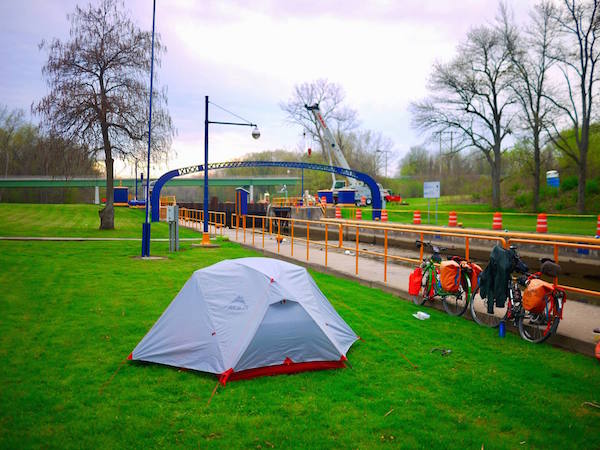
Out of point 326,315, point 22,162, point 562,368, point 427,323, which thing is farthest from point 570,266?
point 22,162

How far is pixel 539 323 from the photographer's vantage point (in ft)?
23.4

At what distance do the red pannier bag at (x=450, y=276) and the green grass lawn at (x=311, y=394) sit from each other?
0.59 metres

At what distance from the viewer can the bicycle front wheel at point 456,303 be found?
881 cm

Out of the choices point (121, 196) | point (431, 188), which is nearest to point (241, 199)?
point (431, 188)

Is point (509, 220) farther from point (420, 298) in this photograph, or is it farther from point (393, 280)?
point (420, 298)

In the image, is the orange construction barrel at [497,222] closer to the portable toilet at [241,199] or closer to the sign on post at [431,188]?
the sign on post at [431,188]

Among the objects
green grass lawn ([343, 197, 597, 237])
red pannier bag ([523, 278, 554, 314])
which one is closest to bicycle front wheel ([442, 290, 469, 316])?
red pannier bag ([523, 278, 554, 314])

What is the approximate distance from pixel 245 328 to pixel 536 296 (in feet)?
13.2

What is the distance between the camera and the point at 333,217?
135 ft

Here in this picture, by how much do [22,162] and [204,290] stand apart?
78.4 m

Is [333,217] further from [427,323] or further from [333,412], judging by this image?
[333,412]

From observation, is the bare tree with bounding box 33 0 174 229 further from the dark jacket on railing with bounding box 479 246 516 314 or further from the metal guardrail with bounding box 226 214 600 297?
the dark jacket on railing with bounding box 479 246 516 314

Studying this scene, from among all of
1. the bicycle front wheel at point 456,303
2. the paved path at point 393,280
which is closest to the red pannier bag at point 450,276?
the bicycle front wheel at point 456,303

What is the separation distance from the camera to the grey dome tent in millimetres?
5883
